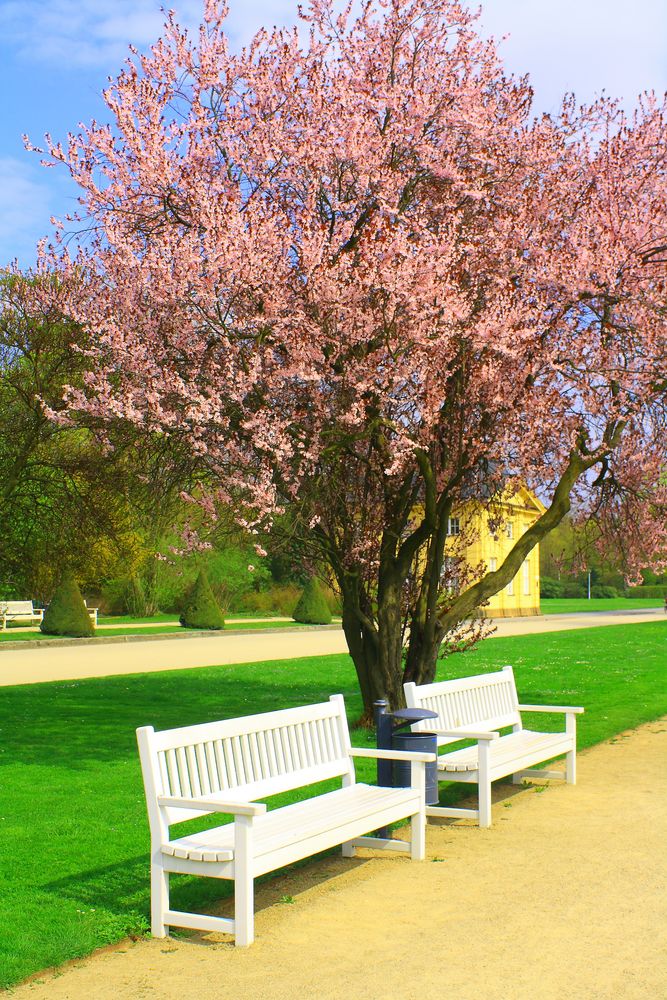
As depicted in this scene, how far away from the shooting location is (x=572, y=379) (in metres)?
11.6

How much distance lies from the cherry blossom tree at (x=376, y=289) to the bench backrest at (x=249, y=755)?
274 centimetres

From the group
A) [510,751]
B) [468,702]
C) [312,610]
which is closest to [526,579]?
[312,610]

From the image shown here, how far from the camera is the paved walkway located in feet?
68.9

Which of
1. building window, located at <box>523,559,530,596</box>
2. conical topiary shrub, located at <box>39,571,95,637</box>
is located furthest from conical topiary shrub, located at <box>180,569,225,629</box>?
building window, located at <box>523,559,530,596</box>

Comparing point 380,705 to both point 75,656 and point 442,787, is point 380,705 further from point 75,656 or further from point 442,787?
point 75,656

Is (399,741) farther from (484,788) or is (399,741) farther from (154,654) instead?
(154,654)

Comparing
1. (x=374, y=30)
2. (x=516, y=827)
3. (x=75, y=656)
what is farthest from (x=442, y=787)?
(x=75, y=656)

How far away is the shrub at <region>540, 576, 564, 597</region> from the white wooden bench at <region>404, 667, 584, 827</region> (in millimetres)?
77926

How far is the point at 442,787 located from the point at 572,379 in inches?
175

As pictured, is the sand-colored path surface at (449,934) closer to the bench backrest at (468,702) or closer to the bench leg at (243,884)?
the bench leg at (243,884)

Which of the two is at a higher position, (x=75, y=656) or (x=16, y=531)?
(x=16, y=531)

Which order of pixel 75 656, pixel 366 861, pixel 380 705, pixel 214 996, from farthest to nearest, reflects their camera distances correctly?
pixel 75 656 → pixel 380 705 → pixel 366 861 → pixel 214 996

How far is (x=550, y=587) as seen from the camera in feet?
285

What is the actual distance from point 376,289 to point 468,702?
351cm
